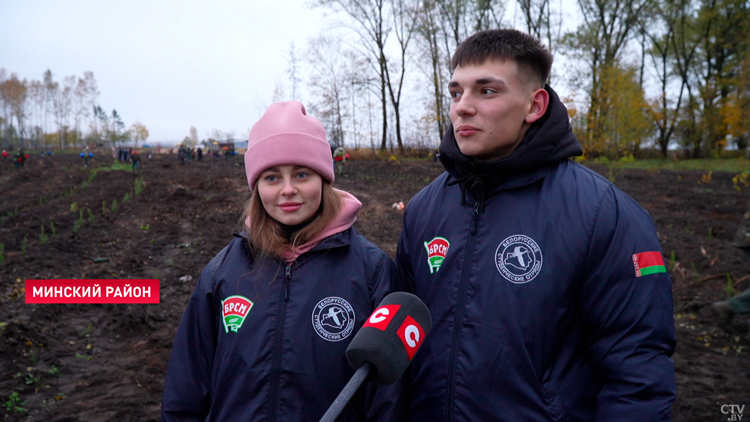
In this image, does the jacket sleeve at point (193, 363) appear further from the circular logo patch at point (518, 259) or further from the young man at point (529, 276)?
the circular logo patch at point (518, 259)

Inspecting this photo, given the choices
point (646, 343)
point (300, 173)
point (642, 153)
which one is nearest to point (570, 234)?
point (646, 343)

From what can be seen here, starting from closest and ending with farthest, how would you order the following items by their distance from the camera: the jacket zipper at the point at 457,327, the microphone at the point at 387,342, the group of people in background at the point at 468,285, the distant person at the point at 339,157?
1. the microphone at the point at 387,342
2. the group of people in background at the point at 468,285
3. the jacket zipper at the point at 457,327
4. the distant person at the point at 339,157

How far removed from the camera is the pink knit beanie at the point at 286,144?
201 centimetres

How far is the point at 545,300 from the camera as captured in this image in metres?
1.60

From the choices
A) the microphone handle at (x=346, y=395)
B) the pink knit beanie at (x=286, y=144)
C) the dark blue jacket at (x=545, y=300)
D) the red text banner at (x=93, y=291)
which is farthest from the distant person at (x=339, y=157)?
the microphone handle at (x=346, y=395)

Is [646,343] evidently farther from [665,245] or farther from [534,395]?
[665,245]

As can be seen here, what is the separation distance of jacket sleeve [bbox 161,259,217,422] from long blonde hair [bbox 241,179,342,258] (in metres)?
0.25

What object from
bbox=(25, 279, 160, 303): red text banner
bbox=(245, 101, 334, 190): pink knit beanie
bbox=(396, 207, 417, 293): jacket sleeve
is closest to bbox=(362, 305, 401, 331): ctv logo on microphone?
bbox=(396, 207, 417, 293): jacket sleeve

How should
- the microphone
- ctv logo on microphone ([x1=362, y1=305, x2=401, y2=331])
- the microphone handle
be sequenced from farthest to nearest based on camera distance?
ctv logo on microphone ([x1=362, y1=305, x2=401, y2=331]) → the microphone → the microphone handle

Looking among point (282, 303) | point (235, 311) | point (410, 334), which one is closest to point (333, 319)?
point (282, 303)

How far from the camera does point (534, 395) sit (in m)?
1.56

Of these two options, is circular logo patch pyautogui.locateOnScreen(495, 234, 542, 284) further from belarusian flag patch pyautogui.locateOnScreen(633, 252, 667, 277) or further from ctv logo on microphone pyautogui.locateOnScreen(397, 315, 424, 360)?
ctv logo on microphone pyautogui.locateOnScreen(397, 315, 424, 360)

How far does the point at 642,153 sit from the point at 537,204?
35249 millimetres

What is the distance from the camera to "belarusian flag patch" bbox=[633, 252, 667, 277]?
151cm
